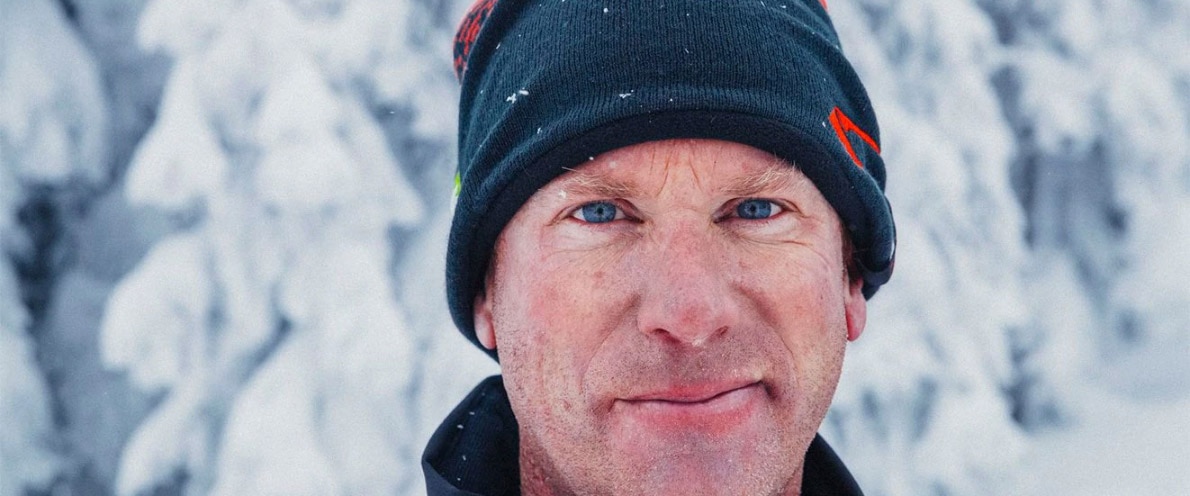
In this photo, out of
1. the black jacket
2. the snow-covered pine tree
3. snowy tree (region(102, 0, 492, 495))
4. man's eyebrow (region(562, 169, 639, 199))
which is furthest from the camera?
the snow-covered pine tree

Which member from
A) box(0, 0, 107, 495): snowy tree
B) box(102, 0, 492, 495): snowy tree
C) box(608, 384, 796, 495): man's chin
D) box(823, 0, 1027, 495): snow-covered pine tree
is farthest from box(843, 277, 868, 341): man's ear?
box(0, 0, 107, 495): snowy tree

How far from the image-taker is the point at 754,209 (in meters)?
1.76

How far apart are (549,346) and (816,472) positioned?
3.13 feet

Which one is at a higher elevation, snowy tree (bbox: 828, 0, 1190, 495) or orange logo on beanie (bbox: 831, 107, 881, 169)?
orange logo on beanie (bbox: 831, 107, 881, 169)

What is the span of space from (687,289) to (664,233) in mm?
132

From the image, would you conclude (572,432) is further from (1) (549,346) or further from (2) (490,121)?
(2) (490,121)

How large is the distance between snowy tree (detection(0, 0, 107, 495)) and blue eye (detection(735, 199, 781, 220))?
4825mm

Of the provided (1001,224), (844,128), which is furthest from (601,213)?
(1001,224)

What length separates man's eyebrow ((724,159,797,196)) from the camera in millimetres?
1672

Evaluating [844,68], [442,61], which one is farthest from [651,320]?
[442,61]

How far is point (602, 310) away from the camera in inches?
65.2

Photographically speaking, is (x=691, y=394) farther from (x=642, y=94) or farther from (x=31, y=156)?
(x=31, y=156)

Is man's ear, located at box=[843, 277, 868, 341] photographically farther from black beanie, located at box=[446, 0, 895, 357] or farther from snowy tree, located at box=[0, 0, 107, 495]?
snowy tree, located at box=[0, 0, 107, 495]

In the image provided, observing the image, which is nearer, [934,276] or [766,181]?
[766,181]
